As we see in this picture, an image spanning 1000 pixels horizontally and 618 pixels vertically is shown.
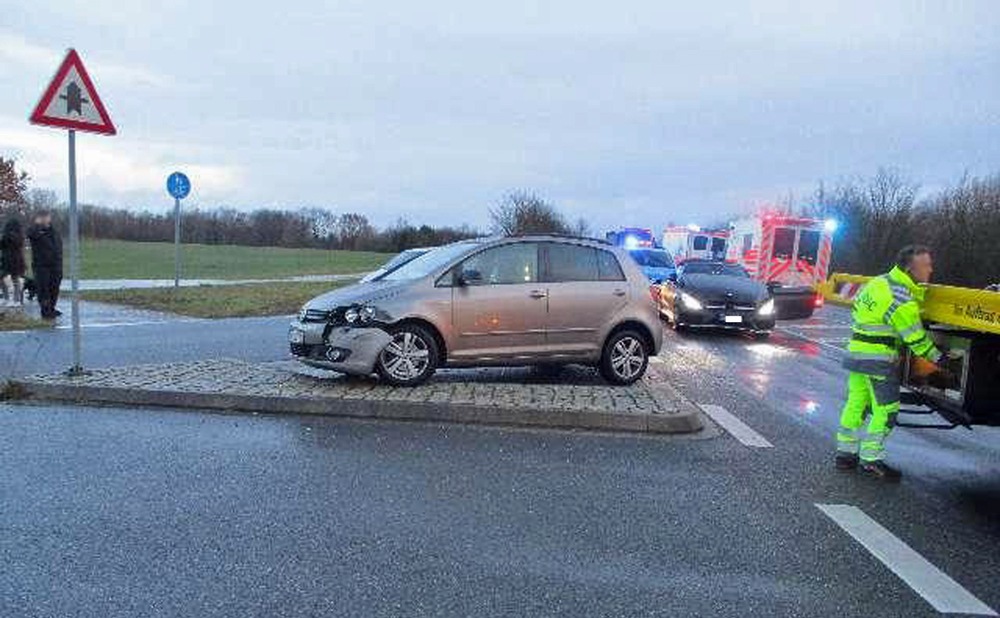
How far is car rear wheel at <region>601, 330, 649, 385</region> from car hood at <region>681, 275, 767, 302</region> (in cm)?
711

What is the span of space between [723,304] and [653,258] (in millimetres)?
8920

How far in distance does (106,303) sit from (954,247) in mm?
34313

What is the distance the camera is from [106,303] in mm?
18547

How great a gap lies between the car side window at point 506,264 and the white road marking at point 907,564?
14.3 ft

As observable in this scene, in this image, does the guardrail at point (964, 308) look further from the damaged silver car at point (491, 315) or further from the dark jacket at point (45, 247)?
the dark jacket at point (45, 247)

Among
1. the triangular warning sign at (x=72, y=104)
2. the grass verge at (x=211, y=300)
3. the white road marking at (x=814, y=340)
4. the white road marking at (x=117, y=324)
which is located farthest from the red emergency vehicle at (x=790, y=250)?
the triangular warning sign at (x=72, y=104)

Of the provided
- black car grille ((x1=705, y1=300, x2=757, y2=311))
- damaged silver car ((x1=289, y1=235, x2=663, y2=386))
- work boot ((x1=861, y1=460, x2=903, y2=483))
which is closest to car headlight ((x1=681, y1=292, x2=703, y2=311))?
black car grille ((x1=705, y1=300, x2=757, y2=311))

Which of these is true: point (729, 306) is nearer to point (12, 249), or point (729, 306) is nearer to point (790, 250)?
point (790, 250)

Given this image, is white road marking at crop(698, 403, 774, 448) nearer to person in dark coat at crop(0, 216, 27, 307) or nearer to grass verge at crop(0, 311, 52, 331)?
grass verge at crop(0, 311, 52, 331)

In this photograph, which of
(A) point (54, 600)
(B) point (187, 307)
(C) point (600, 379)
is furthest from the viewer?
(B) point (187, 307)

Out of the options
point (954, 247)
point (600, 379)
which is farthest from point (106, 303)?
point (954, 247)

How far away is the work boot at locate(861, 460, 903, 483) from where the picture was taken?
20.2 ft

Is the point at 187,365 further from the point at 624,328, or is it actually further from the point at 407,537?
the point at 407,537

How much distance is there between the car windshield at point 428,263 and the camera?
8.80 metres
